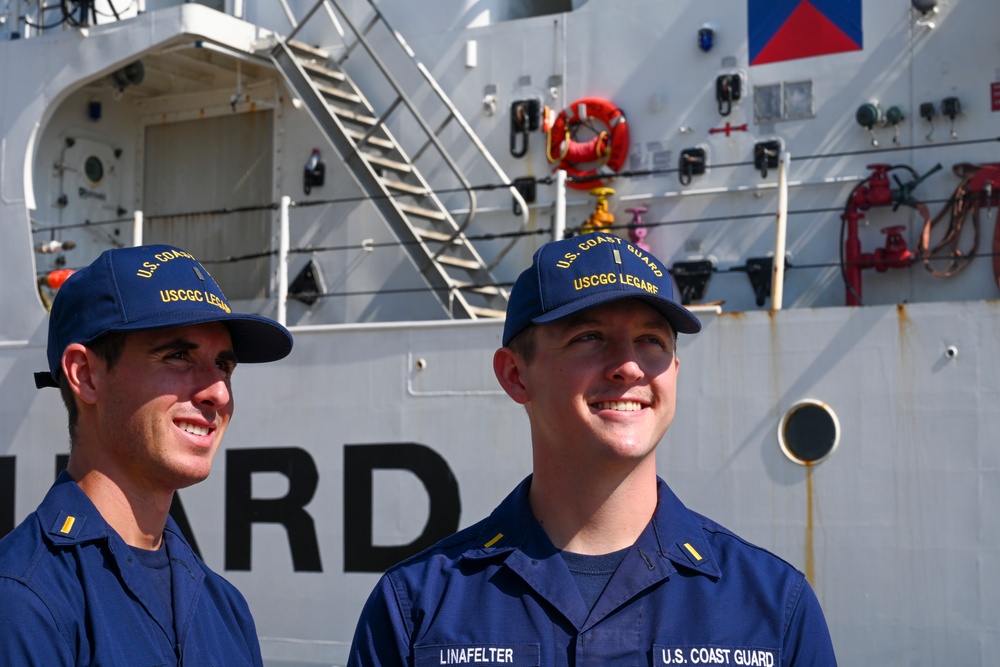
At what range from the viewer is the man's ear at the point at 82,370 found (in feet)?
8.29

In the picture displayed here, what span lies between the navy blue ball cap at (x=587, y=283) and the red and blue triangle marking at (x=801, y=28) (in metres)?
6.10

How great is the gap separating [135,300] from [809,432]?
453 cm

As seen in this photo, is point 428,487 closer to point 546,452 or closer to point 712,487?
point 712,487

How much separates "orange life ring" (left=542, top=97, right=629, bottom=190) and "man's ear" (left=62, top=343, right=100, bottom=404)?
20.0ft

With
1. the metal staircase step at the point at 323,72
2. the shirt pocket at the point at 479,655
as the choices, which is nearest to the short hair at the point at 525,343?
the shirt pocket at the point at 479,655

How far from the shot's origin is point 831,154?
7.56m

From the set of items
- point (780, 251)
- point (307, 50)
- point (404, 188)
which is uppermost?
point (307, 50)

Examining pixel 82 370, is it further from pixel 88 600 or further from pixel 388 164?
pixel 388 164

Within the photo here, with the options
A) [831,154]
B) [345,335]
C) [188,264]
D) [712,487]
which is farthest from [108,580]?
[831,154]

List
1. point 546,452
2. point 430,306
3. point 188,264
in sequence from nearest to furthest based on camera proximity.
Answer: point 546,452 → point 188,264 → point 430,306

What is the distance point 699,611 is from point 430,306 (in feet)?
21.3

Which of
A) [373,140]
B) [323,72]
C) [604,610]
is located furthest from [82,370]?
[323,72]

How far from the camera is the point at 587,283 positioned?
2.29 m

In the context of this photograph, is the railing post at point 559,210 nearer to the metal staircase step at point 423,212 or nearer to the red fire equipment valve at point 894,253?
the metal staircase step at point 423,212
